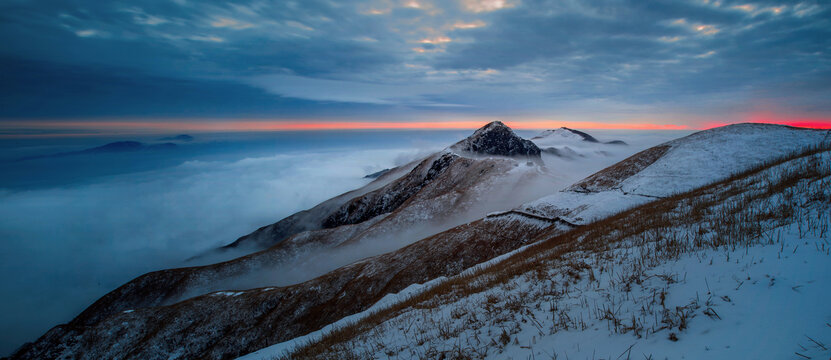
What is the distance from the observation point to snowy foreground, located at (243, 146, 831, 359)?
13.0 feet

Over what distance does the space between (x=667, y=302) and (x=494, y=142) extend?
117 metres

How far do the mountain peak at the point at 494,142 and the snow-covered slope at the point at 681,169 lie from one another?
69.1 meters

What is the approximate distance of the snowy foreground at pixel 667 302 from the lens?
156 inches

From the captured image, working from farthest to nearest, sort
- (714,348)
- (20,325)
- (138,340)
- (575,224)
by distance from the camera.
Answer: (20,325), (138,340), (575,224), (714,348)

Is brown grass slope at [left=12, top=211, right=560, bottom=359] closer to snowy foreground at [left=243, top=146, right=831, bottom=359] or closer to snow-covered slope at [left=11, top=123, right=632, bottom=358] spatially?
snow-covered slope at [left=11, top=123, right=632, bottom=358]

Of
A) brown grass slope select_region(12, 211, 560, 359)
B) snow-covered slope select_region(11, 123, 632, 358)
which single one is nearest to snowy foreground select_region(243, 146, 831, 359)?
snow-covered slope select_region(11, 123, 632, 358)

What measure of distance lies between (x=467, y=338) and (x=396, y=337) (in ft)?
7.86

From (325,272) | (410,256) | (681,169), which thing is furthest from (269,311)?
(681,169)

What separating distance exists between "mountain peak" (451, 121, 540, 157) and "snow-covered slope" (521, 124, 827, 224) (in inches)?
2719

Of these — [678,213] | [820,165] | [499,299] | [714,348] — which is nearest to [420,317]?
[499,299]

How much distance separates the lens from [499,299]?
26.3 ft

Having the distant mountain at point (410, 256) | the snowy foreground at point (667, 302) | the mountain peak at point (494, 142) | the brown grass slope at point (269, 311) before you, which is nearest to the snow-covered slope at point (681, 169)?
the distant mountain at point (410, 256)

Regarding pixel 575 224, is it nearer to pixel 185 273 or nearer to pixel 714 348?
pixel 714 348

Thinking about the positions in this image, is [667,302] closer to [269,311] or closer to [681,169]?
[681,169]
